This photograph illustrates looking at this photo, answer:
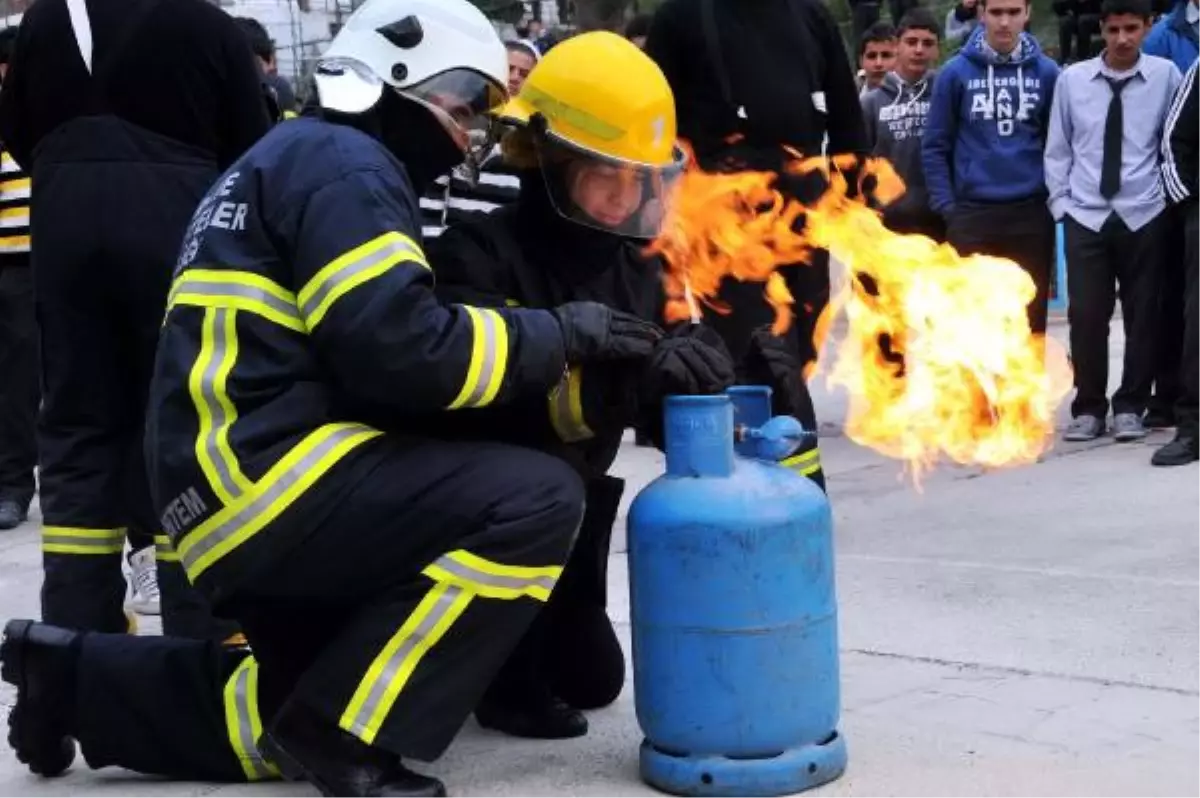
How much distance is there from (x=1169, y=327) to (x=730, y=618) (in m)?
5.34

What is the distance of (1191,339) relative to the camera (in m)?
7.75

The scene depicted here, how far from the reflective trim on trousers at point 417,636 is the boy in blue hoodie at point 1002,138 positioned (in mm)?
5390

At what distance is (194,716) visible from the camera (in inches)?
153

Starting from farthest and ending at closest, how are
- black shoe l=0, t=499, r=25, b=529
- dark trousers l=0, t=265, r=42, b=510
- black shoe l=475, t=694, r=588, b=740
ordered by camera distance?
dark trousers l=0, t=265, r=42, b=510
black shoe l=0, t=499, r=25, b=529
black shoe l=475, t=694, r=588, b=740

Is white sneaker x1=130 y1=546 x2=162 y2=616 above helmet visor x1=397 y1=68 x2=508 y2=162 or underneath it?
underneath

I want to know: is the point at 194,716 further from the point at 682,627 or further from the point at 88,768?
the point at 682,627

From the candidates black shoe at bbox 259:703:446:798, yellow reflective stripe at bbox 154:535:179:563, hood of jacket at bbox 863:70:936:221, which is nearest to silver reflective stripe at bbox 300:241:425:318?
black shoe at bbox 259:703:446:798

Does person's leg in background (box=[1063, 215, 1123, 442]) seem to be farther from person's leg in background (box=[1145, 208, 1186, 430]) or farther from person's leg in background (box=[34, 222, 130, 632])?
person's leg in background (box=[34, 222, 130, 632])

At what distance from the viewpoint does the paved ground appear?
3.79 meters

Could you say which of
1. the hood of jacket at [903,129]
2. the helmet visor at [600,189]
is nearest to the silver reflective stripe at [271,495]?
the helmet visor at [600,189]

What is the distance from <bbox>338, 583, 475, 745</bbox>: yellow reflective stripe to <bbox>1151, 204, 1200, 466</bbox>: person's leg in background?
4.46 metres

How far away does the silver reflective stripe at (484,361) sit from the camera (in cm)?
349

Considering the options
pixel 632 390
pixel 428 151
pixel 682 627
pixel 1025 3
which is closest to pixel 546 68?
pixel 428 151

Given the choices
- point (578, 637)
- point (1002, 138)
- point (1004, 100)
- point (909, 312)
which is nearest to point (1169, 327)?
point (1002, 138)
